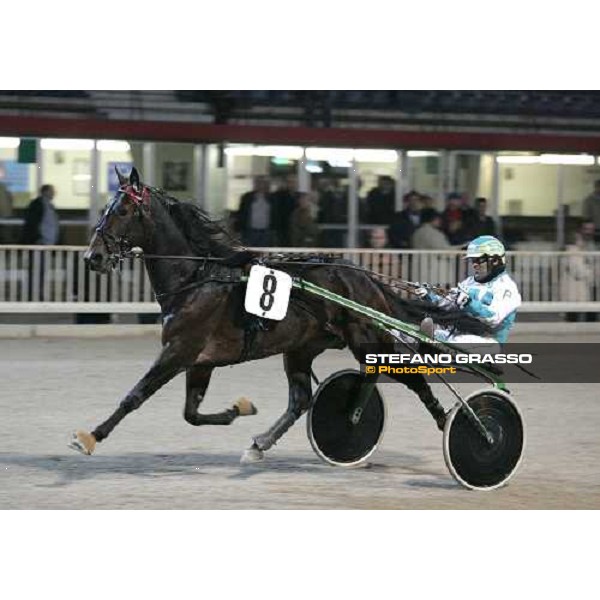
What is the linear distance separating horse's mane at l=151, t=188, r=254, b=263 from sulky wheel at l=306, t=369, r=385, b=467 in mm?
920

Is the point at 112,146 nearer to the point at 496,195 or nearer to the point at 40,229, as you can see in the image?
the point at 40,229

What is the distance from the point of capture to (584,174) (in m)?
18.2

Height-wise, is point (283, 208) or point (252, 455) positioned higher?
point (283, 208)

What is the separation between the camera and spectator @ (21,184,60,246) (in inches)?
647

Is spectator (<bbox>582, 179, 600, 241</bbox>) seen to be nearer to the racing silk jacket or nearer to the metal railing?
the metal railing

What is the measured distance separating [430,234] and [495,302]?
9536 mm

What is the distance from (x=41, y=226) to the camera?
647 inches

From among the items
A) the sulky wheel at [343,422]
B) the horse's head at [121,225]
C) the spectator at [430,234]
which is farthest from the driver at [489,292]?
the spectator at [430,234]

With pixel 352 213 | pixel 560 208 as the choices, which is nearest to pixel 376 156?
pixel 352 213

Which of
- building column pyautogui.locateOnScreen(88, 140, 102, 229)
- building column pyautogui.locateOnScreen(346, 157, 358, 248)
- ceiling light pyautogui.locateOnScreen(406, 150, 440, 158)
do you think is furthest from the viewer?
ceiling light pyautogui.locateOnScreen(406, 150, 440, 158)

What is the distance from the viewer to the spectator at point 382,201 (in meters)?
17.6

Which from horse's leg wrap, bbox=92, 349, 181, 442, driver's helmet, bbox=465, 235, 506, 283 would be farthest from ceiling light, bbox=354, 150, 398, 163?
horse's leg wrap, bbox=92, 349, 181, 442

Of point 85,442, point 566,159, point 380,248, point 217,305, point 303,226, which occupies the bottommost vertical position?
point 85,442

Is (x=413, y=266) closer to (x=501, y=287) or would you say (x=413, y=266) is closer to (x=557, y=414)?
(x=557, y=414)
